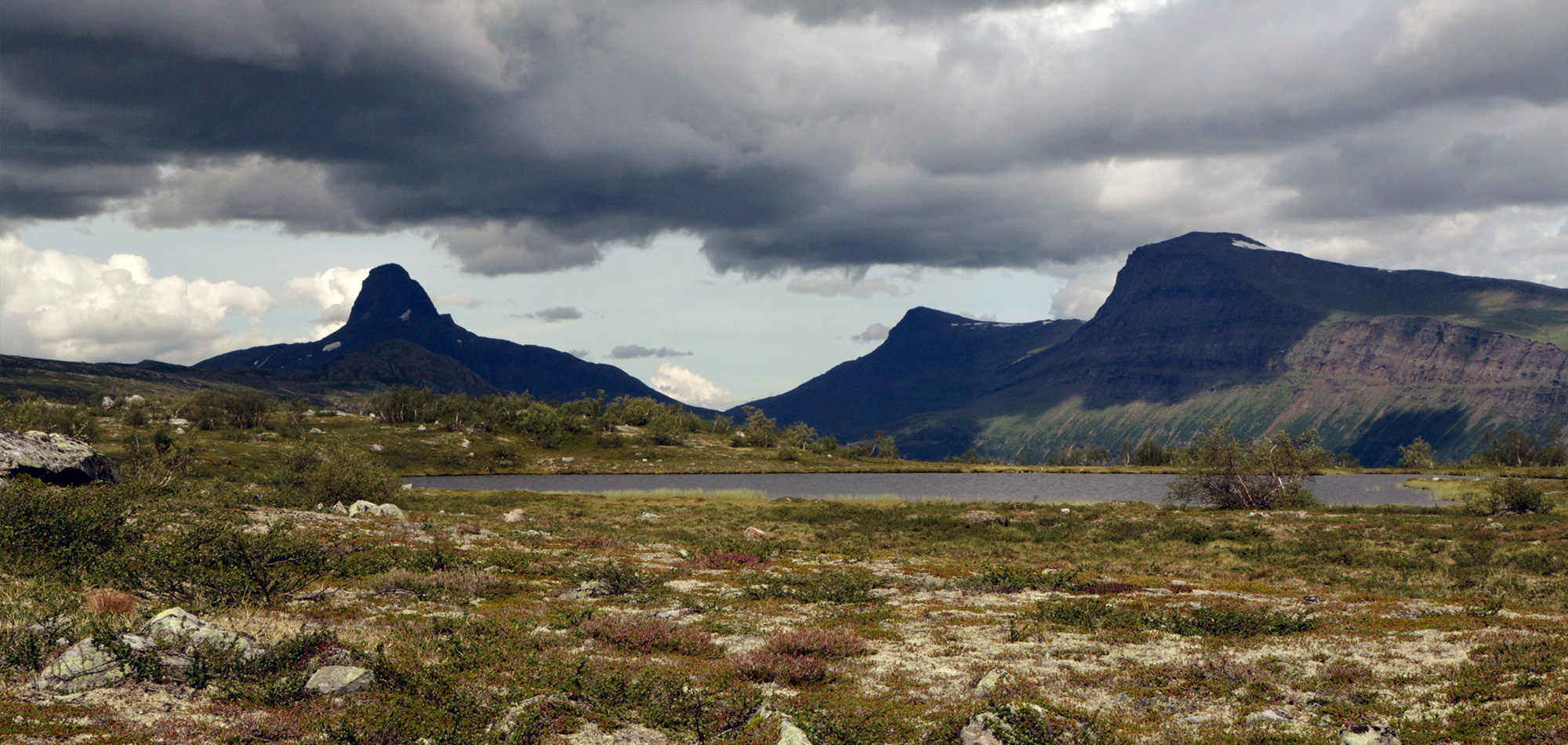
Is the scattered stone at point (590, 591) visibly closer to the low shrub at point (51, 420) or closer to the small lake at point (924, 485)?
the small lake at point (924, 485)

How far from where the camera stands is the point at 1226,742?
43.9 ft

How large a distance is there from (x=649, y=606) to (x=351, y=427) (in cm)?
18245

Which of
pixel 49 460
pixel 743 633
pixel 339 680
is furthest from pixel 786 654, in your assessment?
pixel 49 460

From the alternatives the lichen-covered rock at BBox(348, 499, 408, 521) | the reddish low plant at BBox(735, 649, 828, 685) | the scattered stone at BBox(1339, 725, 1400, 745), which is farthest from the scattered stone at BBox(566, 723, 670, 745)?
the lichen-covered rock at BBox(348, 499, 408, 521)

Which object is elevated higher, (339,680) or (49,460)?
(49,460)

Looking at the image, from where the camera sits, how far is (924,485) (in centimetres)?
13688

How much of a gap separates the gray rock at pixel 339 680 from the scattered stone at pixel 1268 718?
632 inches

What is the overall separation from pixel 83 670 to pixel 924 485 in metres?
129

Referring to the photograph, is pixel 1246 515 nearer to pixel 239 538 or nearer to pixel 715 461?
pixel 239 538

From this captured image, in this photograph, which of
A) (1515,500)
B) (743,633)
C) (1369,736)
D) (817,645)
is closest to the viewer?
(1369,736)

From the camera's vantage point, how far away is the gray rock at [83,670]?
13008 millimetres

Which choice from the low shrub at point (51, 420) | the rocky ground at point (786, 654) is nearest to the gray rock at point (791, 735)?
the rocky ground at point (786, 654)

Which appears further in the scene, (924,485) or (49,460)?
(924,485)

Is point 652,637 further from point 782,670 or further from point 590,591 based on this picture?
point 590,591
